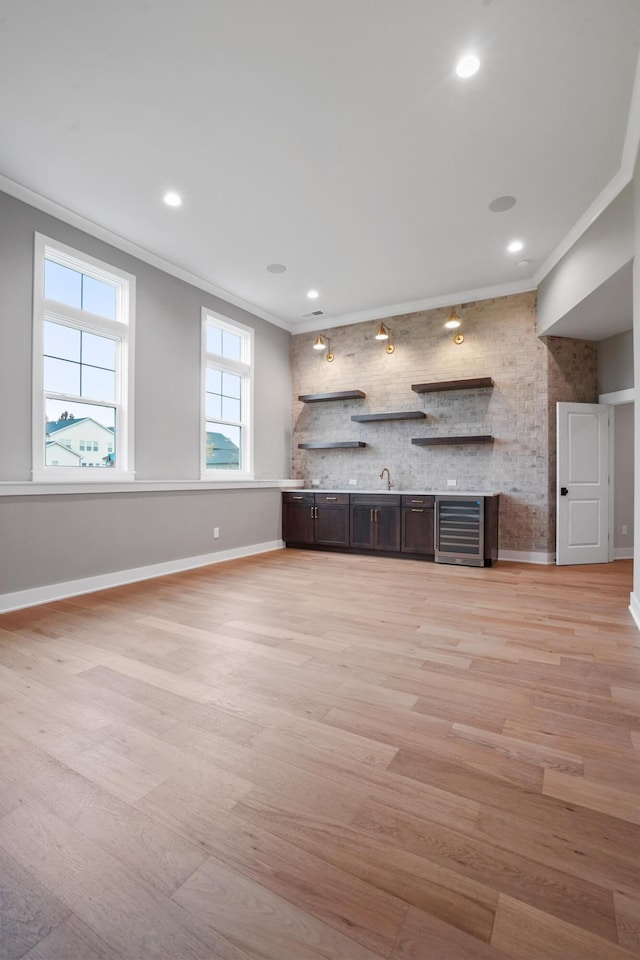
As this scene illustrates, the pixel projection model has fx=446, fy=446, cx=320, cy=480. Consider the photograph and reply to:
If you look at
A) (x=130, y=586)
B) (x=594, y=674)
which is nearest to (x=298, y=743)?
(x=594, y=674)

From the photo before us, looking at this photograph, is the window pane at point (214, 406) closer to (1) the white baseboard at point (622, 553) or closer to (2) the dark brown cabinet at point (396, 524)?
(2) the dark brown cabinet at point (396, 524)

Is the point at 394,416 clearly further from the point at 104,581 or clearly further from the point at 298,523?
the point at 104,581

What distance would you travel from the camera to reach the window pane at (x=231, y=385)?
6.03 meters

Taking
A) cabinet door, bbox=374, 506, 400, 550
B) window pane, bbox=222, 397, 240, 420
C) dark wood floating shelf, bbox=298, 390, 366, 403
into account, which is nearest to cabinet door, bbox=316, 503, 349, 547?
cabinet door, bbox=374, 506, 400, 550

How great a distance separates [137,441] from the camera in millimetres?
4703

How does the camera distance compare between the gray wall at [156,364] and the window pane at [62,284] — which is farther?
the window pane at [62,284]

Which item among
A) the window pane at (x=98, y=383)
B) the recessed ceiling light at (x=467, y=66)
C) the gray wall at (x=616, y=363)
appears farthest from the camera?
the gray wall at (x=616, y=363)

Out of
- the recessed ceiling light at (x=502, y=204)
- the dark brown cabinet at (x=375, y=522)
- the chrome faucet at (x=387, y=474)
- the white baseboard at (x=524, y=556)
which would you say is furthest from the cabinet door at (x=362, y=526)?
the recessed ceiling light at (x=502, y=204)

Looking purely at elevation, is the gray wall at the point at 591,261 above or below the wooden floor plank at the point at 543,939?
above

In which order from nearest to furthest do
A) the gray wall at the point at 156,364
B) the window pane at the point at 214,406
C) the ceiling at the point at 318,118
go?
1. the ceiling at the point at 318,118
2. the gray wall at the point at 156,364
3. the window pane at the point at 214,406

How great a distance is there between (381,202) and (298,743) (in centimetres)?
416

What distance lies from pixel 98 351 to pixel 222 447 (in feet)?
6.54

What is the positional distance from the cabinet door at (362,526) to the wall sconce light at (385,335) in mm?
2252

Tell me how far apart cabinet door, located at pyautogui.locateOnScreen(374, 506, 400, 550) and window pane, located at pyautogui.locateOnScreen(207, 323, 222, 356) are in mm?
2978
